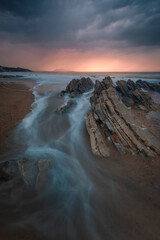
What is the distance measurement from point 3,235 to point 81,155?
9.90 feet

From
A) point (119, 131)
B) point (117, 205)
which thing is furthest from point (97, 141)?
point (117, 205)

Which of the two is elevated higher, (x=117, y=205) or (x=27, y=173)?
(x=27, y=173)

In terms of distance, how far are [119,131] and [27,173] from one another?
4.07 meters

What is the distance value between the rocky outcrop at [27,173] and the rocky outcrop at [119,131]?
7.39 ft

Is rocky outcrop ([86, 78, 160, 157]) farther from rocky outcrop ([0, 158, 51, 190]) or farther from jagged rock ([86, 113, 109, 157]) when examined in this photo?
rocky outcrop ([0, 158, 51, 190])

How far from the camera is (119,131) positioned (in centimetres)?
496

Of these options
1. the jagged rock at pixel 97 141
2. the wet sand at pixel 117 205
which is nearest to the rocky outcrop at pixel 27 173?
the wet sand at pixel 117 205

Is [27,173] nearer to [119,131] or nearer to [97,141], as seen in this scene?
[97,141]

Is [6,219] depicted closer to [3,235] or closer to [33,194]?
[3,235]

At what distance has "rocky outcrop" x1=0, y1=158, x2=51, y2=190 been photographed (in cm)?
300

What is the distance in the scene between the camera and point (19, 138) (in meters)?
5.13

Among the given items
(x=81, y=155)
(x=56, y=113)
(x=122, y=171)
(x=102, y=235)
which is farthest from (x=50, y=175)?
(x=56, y=113)

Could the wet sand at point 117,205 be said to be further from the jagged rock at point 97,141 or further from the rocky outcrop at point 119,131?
the rocky outcrop at point 119,131

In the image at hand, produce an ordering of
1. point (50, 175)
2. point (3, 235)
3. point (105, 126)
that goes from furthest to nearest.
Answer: point (105, 126)
point (50, 175)
point (3, 235)
